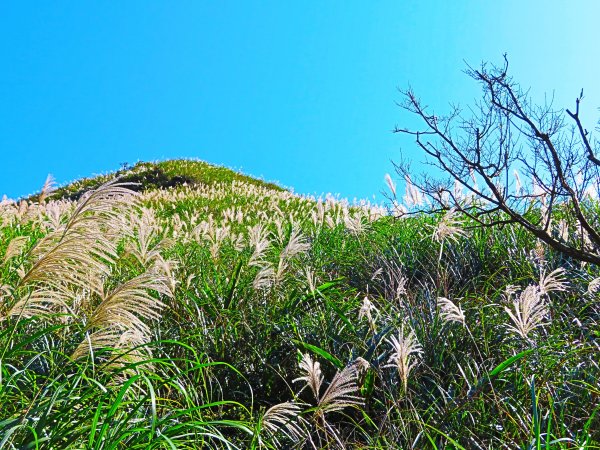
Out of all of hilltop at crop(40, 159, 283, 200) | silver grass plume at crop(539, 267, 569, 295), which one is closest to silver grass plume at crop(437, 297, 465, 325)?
silver grass plume at crop(539, 267, 569, 295)

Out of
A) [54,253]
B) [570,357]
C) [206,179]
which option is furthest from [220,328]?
[206,179]

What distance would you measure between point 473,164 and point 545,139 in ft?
2.32

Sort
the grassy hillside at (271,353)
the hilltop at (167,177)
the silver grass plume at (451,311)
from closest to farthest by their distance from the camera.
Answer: the grassy hillside at (271,353)
the silver grass plume at (451,311)
the hilltop at (167,177)

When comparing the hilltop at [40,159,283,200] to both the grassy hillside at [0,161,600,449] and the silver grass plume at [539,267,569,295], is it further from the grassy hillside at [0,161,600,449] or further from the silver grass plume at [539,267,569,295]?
the silver grass plume at [539,267,569,295]

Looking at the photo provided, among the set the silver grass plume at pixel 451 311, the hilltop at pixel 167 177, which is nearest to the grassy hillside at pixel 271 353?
the silver grass plume at pixel 451 311

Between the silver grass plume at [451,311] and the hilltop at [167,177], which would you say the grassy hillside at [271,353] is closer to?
the silver grass plume at [451,311]

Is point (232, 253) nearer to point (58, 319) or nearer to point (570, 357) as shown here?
point (58, 319)

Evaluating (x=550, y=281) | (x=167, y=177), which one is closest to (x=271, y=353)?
(x=550, y=281)

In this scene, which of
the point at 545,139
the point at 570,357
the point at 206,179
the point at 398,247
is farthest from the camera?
the point at 206,179

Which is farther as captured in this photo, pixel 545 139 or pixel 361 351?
pixel 545 139

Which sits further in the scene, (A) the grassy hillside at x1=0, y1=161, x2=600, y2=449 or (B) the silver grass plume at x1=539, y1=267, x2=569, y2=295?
(B) the silver grass plume at x1=539, y1=267, x2=569, y2=295

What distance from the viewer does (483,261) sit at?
6.62 meters

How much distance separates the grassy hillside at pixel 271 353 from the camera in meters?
2.88

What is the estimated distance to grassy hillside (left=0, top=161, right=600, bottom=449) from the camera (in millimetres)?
2879
